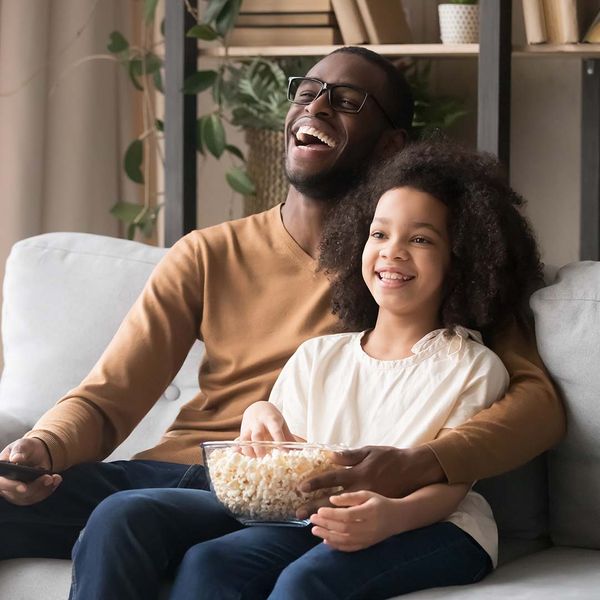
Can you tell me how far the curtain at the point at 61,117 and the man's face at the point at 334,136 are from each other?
1245mm

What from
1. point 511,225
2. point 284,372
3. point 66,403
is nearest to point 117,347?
point 66,403

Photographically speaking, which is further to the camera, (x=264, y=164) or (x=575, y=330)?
(x=264, y=164)

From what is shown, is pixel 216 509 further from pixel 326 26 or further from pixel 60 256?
pixel 326 26

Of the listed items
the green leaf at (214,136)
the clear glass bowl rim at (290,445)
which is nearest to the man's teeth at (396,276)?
the clear glass bowl rim at (290,445)

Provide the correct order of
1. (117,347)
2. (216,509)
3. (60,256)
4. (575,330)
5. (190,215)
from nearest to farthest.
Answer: (216,509) → (575,330) → (117,347) → (60,256) → (190,215)

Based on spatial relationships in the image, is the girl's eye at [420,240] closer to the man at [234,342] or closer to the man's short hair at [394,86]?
the man at [234,342]

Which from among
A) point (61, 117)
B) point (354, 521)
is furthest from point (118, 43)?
point (354, 521)

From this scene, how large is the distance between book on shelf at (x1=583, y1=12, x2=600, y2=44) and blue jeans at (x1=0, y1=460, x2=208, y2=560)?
1.22 meters

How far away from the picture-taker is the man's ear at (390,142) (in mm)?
2041

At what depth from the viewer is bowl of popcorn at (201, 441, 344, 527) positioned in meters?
1.47

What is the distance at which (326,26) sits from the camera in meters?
2.57

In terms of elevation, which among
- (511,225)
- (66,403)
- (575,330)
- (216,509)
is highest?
(511,225)

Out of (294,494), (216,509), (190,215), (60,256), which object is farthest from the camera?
(190,215)

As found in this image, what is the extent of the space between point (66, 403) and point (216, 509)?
0.32 m
